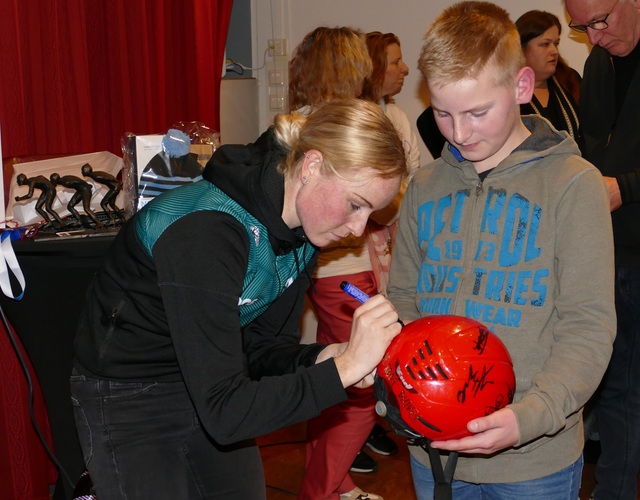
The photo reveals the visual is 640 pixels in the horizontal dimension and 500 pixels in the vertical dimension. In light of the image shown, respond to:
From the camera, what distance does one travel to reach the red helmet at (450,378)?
147 centimetres

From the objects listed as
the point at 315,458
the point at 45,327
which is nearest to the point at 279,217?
the point at 45,327

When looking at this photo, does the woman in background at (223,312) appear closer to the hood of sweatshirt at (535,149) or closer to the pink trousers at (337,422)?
the hood of sweatshirt at (535,149)

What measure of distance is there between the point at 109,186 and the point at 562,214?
72.0 inches

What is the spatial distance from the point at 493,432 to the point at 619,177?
1330 mm

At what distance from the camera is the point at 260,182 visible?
64.7 inches

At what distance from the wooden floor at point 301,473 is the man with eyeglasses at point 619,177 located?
2.00 feet

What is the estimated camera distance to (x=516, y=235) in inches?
62.3

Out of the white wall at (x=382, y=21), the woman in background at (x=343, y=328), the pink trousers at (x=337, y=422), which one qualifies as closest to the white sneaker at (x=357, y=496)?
the woman in background at (x=343, y=328)

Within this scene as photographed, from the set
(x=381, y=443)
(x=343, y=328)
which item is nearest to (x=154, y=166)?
(x=343, y=328)

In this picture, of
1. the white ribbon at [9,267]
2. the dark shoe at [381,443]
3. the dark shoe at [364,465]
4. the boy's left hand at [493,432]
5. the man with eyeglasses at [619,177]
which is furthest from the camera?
the dark shoe at [381,443]

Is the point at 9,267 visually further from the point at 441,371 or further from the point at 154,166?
the point at 441,371

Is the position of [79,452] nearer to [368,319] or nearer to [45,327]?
[45,327]

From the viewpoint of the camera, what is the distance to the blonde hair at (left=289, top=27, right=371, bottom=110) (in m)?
2.97

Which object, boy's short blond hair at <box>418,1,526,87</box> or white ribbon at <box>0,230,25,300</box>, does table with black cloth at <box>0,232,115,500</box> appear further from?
boy's short blond hair at <box>418,1,526,87</box>
